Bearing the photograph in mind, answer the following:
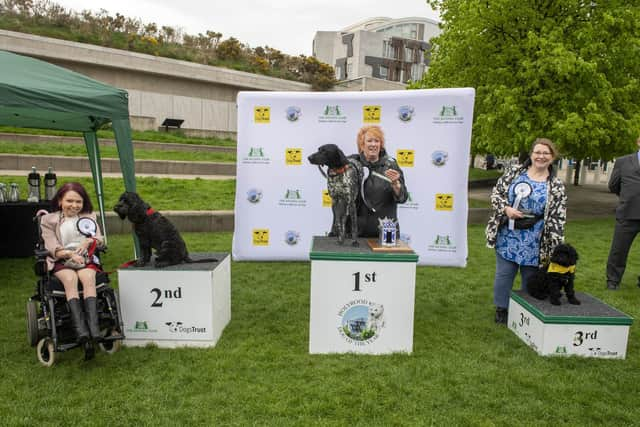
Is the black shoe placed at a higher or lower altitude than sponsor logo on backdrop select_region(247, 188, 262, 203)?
A: lower

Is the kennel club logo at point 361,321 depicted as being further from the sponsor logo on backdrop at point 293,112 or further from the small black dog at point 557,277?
the sponsor logo on backdrop at point 293,112

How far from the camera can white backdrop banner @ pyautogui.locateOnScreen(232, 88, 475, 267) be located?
5.88 metres

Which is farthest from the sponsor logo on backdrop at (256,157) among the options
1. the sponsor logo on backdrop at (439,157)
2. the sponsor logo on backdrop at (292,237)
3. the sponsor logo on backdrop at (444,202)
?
the sponsor logo on backdrop at (444,202)

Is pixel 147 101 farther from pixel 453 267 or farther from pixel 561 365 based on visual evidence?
pixel 561 365

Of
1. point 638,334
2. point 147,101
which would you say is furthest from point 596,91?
point 147,101

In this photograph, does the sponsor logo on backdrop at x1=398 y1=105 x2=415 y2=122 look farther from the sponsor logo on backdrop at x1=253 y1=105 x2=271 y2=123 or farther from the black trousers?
the black trousers

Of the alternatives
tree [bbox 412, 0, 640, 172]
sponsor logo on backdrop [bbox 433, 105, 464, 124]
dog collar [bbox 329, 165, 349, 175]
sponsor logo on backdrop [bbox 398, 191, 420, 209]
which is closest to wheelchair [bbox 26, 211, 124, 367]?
dog collar [bbox 329, 165, 349, 175]

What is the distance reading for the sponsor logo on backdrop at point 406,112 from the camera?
19.3ft

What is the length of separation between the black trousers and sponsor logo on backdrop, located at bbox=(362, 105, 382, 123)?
3273mm

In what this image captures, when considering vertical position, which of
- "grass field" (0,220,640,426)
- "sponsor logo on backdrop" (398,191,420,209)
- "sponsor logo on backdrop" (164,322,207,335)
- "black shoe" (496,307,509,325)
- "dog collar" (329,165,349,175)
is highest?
"dog collar" (329,165,349,175)

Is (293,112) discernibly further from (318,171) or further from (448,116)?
(448,116)

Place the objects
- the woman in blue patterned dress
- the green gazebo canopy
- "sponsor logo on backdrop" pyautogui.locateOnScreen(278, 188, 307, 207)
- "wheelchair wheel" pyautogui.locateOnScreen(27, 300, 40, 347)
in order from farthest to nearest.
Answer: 1. "sponsor logo on backdrop" pyautogui.locateOnScreen(278, 188, 307, 207)
2. the green gazebo canopy
3. the woman in blue patterned dress
4. "wheelchair wheel" pyautogui.locateOnScreen(27, 300, 40, 347)

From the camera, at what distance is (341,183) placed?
12.1ft

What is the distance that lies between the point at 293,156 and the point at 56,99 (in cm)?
287
